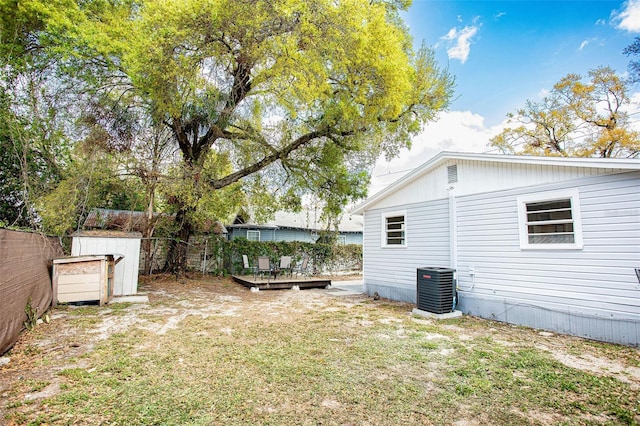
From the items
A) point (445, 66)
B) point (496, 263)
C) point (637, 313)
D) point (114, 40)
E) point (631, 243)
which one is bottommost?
point (637, 313)

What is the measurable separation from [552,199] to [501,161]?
1.19 meters

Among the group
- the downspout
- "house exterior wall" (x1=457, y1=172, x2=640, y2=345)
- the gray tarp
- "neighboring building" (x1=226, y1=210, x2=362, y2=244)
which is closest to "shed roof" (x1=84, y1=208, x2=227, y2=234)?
the gray tarp

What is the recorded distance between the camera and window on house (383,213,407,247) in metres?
8.83

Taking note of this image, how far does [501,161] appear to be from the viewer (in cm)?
647

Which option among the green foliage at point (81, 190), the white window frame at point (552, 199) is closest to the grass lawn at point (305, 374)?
the white window frame at point (552, 199)

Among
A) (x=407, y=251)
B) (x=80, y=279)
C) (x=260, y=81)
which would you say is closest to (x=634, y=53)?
(x=407, y=251)

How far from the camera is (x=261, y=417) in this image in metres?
2.59

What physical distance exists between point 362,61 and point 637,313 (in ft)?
26.0

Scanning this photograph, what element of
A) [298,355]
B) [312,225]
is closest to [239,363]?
[298,355]

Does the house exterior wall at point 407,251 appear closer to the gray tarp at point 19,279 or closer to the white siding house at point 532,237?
the white siding house at point 532,237

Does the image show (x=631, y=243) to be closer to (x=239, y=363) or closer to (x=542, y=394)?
(x=542, y=394)

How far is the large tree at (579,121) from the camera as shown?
15.8m

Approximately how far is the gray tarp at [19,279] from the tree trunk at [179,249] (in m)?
5.78

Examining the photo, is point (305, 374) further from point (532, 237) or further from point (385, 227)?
point (385, 227)
